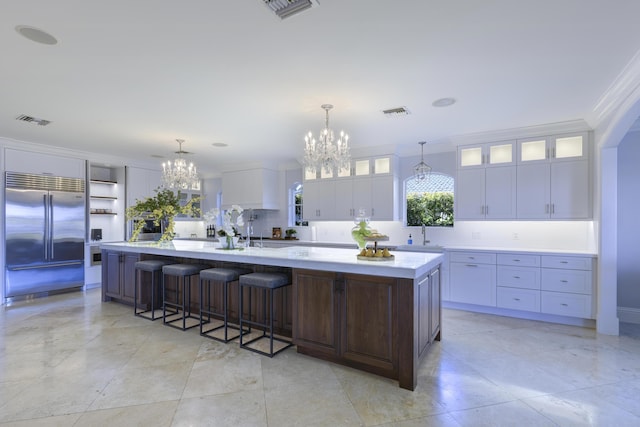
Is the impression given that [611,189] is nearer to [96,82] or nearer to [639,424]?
[639,424]

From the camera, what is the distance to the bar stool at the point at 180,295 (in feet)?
12.8

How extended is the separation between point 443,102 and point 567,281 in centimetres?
287

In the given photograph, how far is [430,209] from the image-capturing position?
5.67 metres

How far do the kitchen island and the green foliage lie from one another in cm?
236

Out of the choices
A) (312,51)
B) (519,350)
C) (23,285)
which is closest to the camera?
(312,51)

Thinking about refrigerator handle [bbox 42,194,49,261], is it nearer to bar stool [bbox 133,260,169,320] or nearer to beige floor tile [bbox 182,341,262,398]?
bar stool [bbox 133,260,169,320]

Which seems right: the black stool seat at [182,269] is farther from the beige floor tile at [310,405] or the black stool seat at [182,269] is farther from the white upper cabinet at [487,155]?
the white upper cabinet at [487,155]

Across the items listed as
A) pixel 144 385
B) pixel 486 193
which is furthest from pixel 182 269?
pixel 486 193

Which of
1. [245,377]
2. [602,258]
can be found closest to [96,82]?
[245,377]

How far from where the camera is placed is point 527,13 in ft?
6.59

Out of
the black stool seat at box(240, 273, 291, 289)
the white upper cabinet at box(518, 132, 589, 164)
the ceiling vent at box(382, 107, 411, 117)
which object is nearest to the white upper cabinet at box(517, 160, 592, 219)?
the white upper cabinet at box(518, 132, 589, 164)

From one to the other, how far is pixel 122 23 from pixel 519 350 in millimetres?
4510

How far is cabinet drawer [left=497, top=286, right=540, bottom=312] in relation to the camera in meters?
4.27

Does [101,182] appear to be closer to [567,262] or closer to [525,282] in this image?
[525,282]
